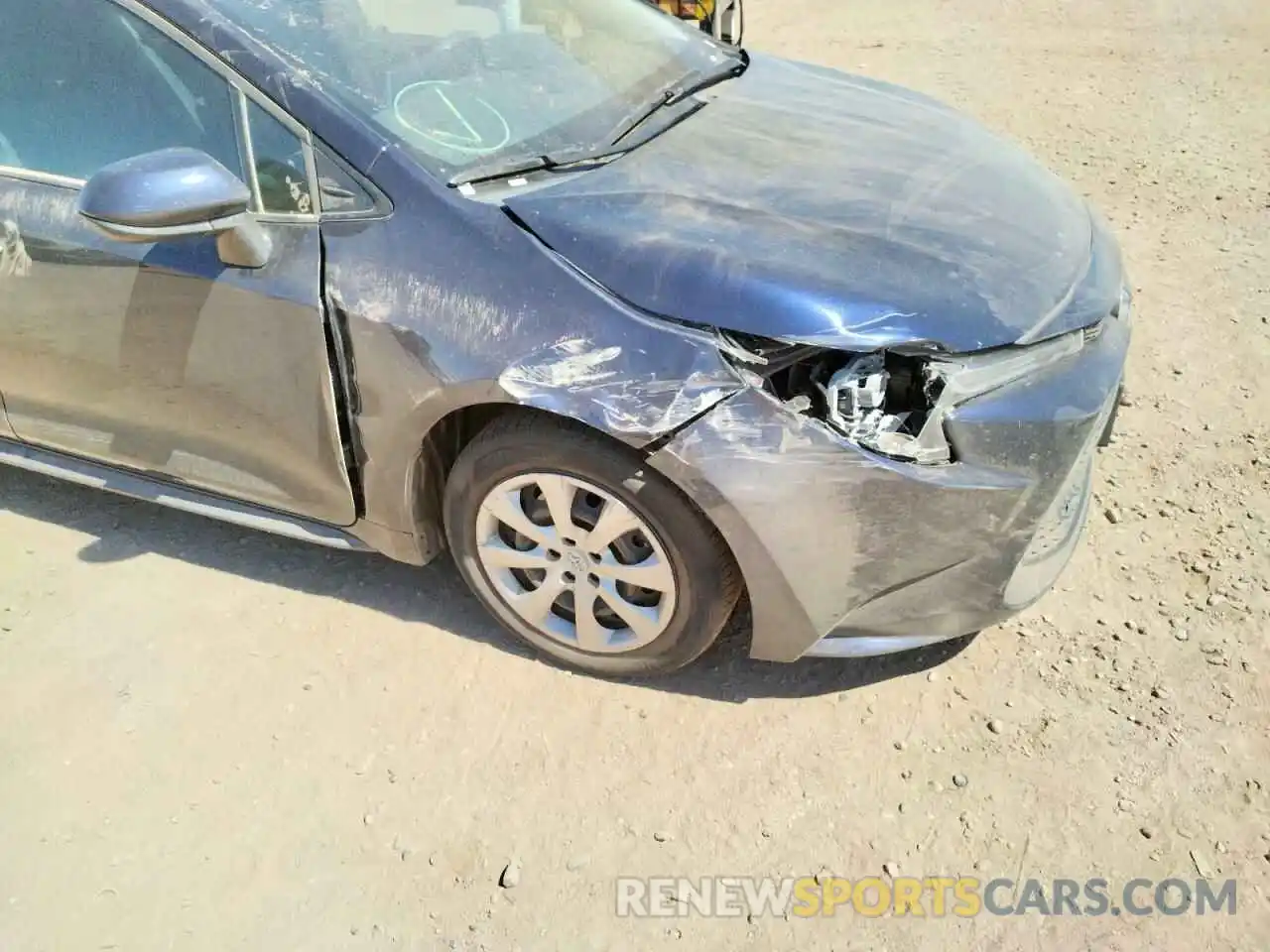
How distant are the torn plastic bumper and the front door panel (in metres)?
0.94

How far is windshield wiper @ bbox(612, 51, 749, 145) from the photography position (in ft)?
8.94

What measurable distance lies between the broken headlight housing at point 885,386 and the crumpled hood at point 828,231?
1.9 inches

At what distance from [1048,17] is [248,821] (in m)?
8.13

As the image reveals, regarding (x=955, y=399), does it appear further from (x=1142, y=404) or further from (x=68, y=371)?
(x=68, y=371)

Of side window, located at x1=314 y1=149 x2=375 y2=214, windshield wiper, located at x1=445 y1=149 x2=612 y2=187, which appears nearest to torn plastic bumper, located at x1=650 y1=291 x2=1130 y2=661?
windshield wiper, located at x1=445 y1=149 x2=612 y2=187

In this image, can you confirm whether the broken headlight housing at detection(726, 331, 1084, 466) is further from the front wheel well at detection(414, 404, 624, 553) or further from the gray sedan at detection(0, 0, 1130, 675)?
the front wheel well at detection(414, 404, 624, 553)

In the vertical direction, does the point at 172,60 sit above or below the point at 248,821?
above

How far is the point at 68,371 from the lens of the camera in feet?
9.18

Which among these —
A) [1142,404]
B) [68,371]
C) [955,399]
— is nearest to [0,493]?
[68,371]
